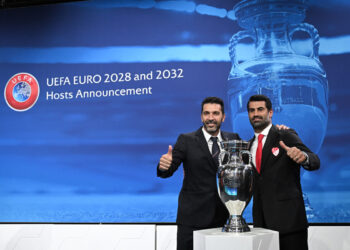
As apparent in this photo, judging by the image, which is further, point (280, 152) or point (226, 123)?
point (226, 123)

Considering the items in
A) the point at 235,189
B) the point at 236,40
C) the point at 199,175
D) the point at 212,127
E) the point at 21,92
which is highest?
the point at 236,40

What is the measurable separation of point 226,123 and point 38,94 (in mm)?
2109

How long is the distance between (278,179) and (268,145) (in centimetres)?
23

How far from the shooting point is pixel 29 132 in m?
4.25

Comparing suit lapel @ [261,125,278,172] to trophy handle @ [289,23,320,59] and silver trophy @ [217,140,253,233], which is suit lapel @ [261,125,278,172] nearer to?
silver trophy @ [217,140,253,233]

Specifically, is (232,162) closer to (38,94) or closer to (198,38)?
(198,38)

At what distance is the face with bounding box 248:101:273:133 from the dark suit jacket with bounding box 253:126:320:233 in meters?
0.08

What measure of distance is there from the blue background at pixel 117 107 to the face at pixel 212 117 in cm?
118

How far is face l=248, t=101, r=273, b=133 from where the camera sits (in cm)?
262

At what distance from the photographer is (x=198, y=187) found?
100 inches

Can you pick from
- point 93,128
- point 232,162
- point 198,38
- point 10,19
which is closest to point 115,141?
point 93,128

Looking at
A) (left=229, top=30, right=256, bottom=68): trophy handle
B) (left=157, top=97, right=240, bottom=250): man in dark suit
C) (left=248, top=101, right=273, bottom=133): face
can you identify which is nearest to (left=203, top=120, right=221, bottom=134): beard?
(left=157, top=97, right=240, bottom=250): man in dark suit

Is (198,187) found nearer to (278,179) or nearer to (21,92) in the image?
(278,179)

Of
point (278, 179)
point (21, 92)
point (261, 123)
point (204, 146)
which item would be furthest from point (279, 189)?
point (21, 92)
